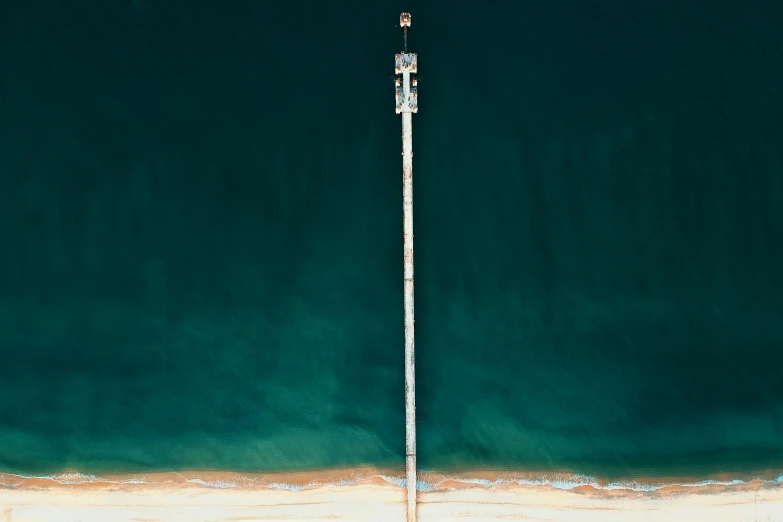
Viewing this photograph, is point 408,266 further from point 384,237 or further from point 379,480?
point 379,480

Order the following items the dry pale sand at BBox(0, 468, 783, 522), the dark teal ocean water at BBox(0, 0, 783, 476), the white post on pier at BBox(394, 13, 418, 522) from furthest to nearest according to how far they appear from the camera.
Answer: the dark teal ocean water at BBox(0, 0, 783, 476), the dry pale sand at BBox(0, 468, 783, 522), the white post on pier at BBox(394, 13, 418, 522)

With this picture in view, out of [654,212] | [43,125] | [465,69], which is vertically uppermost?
[465,69]

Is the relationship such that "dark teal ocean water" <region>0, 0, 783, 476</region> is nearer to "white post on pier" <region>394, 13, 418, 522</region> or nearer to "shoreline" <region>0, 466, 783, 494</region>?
"shoreline" <region>0, 466, 783, 494</region>

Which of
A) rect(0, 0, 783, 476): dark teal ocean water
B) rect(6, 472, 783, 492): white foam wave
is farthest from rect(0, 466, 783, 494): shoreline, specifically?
rect(0, 0, 783, 476): dark teal ocean water

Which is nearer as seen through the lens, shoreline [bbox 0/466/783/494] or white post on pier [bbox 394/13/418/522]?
white post on pier [bbox 394/13/418/522]

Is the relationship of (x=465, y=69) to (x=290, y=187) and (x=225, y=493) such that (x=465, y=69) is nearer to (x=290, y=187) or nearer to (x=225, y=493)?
(x=290, y=187)

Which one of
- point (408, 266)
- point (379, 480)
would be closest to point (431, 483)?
point (379, 480)

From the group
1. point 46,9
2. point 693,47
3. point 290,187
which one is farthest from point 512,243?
point 46,9
